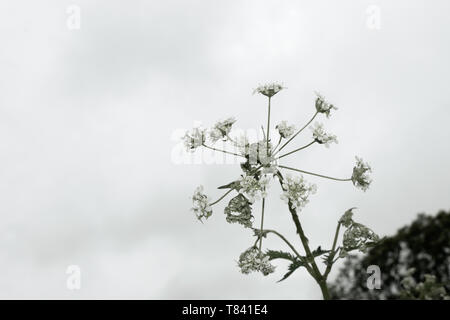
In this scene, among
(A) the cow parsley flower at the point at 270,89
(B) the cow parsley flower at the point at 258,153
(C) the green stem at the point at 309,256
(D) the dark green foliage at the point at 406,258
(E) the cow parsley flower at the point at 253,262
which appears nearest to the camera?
(C) the green stem at the point at 309,256

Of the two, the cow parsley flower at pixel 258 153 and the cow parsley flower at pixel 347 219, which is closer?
the cow parsley flower at pixel 258 153

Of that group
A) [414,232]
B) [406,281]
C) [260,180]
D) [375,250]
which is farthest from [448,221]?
[260,180]

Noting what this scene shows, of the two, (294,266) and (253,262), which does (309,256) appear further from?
(253,262)

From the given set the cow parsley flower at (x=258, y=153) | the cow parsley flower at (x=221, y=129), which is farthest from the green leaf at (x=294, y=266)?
the cow parsley flower at (x=221, y=129)

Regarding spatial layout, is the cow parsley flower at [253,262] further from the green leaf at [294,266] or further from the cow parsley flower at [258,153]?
the cow parsley flower at [258,153]

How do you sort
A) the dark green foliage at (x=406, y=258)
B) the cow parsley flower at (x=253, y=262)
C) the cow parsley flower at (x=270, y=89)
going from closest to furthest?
the cow parsley flower at (x=253, y=262) < the cow parsley flower at (x=270, y=89) < the dark green foliage at (x=406, y=258)

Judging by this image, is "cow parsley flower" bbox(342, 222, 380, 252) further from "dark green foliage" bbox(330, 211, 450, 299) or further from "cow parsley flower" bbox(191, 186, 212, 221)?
"dark green foliage" bbox(330, 211, 450, 299)

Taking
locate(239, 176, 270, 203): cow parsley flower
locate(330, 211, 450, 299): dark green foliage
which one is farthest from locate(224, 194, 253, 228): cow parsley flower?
locate(330, 211, 450, 299): dark green foliage

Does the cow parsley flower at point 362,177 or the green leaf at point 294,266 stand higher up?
the cow parsley flower at point 362,177
